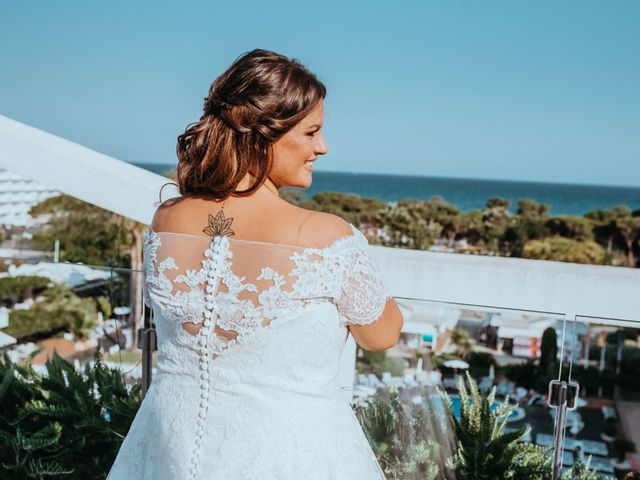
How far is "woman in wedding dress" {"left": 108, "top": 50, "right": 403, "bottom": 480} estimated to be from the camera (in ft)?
3.96

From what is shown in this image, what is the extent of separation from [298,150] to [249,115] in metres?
0.11

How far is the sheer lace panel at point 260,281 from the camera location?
47.0 inches

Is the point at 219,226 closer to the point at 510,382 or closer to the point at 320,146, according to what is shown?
the point at 320,146

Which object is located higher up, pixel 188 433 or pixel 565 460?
pixel 188 433

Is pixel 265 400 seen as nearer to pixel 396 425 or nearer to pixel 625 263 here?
pixel 396 425

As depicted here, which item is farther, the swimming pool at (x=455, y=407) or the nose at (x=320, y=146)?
the swimming pool at (x=455, y=407)

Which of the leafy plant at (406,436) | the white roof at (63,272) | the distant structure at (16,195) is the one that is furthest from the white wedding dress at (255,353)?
the distant structure at (16,195)

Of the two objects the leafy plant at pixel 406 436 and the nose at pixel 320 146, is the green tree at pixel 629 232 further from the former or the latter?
the nose at pixel 320 146

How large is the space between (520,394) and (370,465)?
762 mm

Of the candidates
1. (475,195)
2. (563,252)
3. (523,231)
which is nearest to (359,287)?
(563,252)

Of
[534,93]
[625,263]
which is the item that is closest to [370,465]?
[625,263]

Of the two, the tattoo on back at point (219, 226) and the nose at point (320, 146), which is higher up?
the nose at point (320, 146)

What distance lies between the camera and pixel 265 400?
128 centimetres

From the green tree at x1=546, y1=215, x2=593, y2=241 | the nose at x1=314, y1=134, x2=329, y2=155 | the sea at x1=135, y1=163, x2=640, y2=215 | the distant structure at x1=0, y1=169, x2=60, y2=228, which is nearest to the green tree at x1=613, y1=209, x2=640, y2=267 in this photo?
the green tree at x1=546, y1=215, x2=593, y2=241
